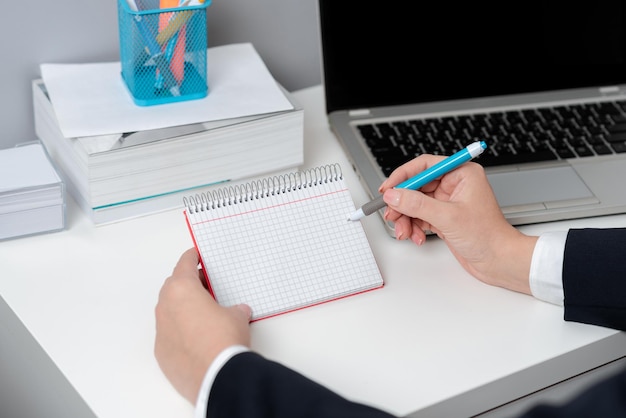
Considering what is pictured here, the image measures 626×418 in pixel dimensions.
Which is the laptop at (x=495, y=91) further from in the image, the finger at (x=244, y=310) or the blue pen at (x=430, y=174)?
the finger at (x=244, y=310)

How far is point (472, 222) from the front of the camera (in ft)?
2.99

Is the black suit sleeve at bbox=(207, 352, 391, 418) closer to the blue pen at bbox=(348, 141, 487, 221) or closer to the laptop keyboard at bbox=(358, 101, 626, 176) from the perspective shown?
the blue pen at bbox=(348, 141, 487, 221)

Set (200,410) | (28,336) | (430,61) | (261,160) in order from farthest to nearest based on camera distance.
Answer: (430,61) → (261,160) → (28,336) → (200,410)

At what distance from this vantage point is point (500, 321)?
0.87 metres

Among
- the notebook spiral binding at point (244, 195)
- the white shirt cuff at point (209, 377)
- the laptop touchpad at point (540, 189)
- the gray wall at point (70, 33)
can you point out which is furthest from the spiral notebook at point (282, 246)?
the gray wall at point (70, 33)

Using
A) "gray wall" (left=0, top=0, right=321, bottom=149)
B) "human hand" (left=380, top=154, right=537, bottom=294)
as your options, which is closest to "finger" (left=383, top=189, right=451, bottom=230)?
"human hand" (left=380, top=154, right=537, bottom=294)

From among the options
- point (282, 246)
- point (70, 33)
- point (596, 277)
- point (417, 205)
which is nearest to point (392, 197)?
point (417, 205)

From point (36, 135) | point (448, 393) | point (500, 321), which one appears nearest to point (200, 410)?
point (448, 393)

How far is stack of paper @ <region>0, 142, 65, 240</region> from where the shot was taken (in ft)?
3.05

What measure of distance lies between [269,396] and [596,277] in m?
0.41

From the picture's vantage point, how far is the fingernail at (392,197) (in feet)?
2.96

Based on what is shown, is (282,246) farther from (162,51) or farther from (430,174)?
(162,51)

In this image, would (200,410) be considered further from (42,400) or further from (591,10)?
(591,10)

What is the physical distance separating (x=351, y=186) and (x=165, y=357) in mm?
411
